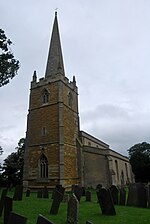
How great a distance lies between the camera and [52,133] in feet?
82.0

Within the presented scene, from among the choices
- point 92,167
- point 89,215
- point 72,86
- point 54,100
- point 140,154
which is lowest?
point 89,215

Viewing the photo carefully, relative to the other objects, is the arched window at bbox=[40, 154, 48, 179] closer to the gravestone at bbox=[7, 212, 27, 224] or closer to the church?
the church

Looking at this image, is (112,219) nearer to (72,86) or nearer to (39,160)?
(39,160)

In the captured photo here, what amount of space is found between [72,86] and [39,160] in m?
10.9

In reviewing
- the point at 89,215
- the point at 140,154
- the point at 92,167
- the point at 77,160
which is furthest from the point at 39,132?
the point at 140,154

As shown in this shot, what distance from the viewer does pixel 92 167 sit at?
2719cm

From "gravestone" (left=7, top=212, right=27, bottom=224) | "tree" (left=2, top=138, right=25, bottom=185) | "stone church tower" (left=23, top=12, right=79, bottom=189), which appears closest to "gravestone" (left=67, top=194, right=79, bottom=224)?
"gravestone" (left=7, top=212, right=27, bottom=224)

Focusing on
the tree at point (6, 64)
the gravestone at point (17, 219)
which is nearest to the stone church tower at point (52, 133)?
the tree at point (6, 64)

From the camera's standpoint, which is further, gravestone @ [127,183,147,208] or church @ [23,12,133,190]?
church @ [23,12,133,190]

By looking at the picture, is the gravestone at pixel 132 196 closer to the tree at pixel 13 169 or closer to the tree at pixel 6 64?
the tree at pixel 6 64

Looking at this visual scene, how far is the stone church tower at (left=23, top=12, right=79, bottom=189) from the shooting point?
23672mm

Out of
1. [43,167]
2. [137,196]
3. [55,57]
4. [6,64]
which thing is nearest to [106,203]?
[137,196]

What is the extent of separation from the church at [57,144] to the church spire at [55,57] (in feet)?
0.49

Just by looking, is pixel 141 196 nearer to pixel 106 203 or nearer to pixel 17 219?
pixel 106 203
